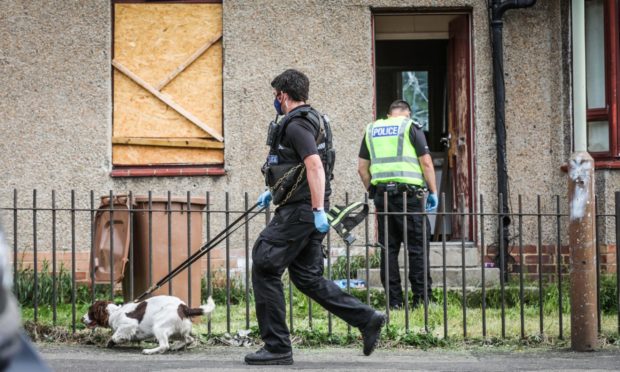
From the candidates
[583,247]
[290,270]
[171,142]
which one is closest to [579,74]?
[583,247]

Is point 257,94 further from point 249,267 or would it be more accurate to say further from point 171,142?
point 249,267

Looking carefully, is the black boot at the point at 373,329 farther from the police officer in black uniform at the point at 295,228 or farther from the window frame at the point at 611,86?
the window frame at the point at 611,86

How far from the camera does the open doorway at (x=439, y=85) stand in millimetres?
11117

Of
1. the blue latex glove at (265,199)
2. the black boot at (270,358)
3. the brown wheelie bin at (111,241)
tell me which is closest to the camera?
the black boot at (270,358)

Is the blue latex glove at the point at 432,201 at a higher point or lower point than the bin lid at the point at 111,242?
higher

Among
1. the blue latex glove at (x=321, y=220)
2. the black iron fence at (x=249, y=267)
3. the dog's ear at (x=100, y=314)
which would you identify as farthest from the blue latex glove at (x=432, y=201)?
the dog's ear at (x=100, y=314)

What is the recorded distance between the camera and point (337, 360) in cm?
677

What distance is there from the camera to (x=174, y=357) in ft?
22.3

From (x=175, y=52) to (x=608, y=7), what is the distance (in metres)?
4.65

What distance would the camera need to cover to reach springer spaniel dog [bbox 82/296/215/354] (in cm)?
674

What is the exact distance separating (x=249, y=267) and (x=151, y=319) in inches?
111

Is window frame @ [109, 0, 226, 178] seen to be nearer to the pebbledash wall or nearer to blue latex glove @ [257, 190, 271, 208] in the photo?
the pebbledash wall

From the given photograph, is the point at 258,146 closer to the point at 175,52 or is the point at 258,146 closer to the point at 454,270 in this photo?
the point at 175,52

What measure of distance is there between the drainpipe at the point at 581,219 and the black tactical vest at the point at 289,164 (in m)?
1.89
